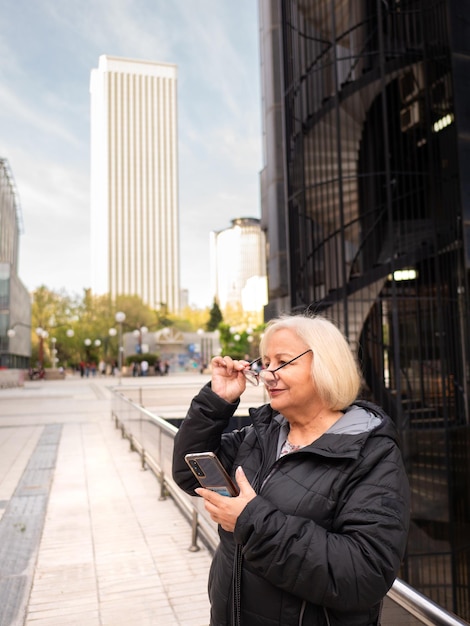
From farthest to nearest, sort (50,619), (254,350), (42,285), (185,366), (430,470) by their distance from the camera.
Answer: (42,285)
(254,350)
(185,366)
(430,470)
(50,619)

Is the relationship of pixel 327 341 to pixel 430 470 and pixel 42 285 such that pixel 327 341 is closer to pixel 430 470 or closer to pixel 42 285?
pixel 430 470

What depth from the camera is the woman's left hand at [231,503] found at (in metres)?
1.53

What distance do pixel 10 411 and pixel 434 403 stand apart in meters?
14.3

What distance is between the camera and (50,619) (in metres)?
3.89

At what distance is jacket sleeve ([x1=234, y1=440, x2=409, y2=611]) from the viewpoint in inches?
56.3

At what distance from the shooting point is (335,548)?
4.74 feet

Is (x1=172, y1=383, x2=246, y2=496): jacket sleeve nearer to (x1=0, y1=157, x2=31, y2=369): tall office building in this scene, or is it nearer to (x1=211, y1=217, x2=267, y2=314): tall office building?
(x1=0, y1=157, x2=31, y2=369): tall office building

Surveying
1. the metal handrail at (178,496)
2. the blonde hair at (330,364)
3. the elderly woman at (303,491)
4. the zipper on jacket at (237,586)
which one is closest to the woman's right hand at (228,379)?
the elderly woman at (303,491)

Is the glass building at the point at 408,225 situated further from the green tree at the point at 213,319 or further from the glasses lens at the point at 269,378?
A: the green tree at the point at 213,319

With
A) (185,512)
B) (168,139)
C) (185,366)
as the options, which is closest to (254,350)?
(185,366)

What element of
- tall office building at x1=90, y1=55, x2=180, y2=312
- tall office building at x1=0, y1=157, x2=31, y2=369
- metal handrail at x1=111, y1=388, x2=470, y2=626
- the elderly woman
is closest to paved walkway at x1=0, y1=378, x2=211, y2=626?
metal handrail at x1=111, y1=388, x2=470, y2=626

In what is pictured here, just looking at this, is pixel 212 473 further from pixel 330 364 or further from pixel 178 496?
pixel 178 496

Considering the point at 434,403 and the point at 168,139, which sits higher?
the point at 168,139

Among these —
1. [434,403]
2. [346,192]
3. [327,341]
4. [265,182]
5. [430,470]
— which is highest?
[265,182]
